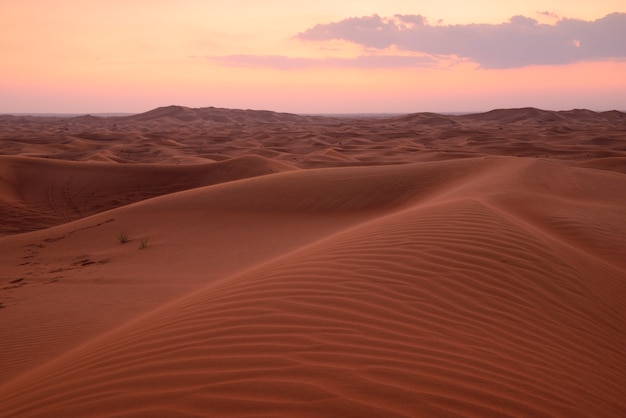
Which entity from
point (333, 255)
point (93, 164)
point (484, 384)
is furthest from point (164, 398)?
point (93, 164)

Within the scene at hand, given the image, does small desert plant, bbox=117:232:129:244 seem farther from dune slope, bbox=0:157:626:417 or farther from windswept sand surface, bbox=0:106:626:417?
dune slope, bbox=0:157:626:417

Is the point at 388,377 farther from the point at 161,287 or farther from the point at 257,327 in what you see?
the point at 161,287

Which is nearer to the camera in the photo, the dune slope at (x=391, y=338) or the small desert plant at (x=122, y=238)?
the dune slope at (x=391, y=338)

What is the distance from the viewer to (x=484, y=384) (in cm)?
246

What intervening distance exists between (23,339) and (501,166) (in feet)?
35.2

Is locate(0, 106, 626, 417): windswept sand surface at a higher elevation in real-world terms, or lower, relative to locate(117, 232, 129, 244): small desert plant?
higher

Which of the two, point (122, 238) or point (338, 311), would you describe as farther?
point (122, 238)

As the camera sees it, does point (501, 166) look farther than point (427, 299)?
Yes

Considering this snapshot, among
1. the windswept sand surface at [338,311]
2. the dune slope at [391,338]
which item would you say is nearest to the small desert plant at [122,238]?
the windswept sand surface at [338,311]

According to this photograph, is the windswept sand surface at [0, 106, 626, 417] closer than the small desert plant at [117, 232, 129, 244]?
Yes

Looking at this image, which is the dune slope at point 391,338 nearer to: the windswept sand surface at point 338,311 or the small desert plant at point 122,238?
the windswept sand surface at point 338,311

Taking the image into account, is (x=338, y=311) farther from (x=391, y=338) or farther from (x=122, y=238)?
(x=122, y=238)

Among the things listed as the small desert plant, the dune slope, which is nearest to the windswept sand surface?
the dune slope

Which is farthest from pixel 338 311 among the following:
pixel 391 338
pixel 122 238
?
pixel 122 238
